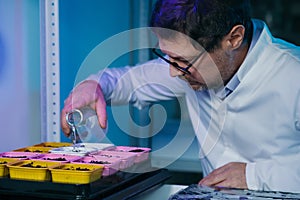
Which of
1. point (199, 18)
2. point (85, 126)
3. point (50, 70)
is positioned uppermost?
point (199, 18)

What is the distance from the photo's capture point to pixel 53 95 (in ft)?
4.64

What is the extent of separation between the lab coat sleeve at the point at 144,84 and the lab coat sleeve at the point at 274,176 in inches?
17.2

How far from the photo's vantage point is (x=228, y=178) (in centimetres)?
119

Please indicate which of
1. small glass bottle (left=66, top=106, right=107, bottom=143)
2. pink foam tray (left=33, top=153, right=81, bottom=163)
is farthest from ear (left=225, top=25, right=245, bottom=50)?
pink foam tray (left=33, top=153, right=81, bottom=163)

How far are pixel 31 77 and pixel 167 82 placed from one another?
45cm

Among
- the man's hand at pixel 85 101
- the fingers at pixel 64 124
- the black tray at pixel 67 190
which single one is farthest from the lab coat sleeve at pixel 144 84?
the black tray at pixel 67 190

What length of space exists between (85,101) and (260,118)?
1.55ft

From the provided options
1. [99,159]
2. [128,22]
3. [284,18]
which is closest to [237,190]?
[99,159]

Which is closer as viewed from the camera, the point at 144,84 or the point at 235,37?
the point at 235,37

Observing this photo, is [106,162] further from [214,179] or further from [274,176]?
[274,176]

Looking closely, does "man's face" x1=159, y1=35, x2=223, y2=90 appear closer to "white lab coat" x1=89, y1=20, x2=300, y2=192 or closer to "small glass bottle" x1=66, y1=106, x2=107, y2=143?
"white lab coat" x1=89, y1=20, x2=300, y2=192

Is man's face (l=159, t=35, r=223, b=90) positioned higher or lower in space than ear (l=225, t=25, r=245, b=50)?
lower

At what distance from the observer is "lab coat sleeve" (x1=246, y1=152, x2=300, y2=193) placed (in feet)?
3.98

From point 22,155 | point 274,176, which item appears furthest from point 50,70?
point 274,176
